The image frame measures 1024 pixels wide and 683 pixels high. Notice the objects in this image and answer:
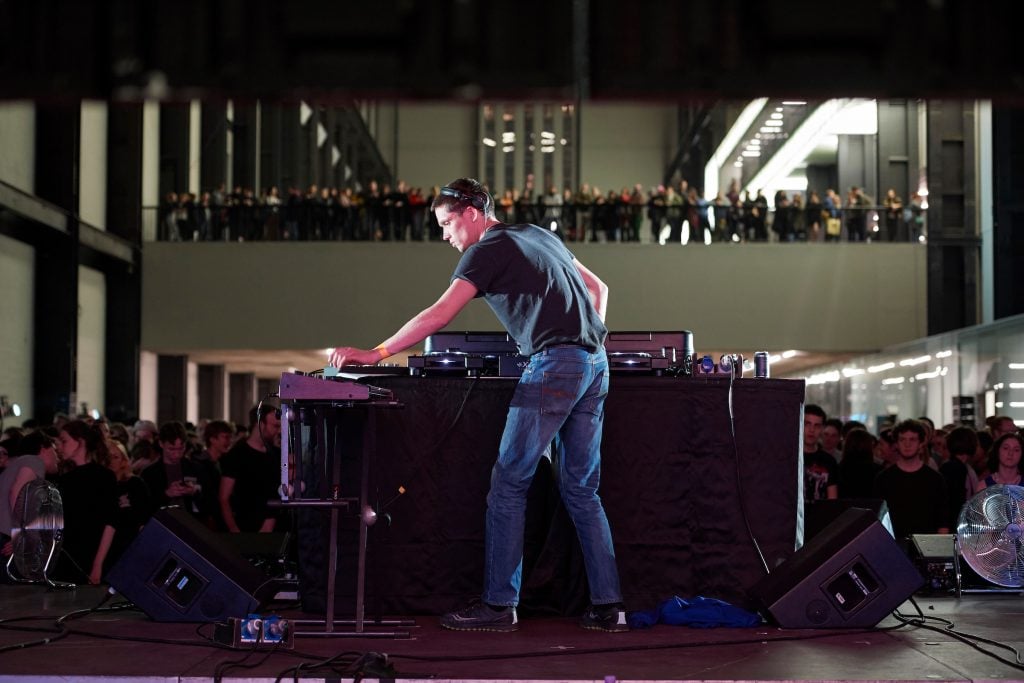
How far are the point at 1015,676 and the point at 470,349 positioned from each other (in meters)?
2.52

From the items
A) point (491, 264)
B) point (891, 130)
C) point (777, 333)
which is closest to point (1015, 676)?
point (491, 264)

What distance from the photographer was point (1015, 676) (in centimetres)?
387

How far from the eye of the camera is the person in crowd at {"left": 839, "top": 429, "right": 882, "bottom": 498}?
830 centimetres

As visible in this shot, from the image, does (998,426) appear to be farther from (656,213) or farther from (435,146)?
(435,146)

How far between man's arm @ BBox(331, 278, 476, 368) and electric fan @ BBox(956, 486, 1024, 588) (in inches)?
82.4

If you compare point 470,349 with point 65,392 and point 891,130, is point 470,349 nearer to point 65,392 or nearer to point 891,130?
point 65,392

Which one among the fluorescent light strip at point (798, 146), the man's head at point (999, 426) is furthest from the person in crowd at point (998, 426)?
the fluorescent light strip at point (798, 146)

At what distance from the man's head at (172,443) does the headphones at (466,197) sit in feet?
12.6

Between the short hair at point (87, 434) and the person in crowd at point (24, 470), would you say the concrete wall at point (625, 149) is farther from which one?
the short hair at point (87, 434)

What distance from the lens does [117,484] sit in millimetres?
7172

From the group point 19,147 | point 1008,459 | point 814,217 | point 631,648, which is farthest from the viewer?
point 814,217

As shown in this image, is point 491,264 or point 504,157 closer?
point 491,264

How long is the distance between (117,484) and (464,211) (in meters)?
3.19

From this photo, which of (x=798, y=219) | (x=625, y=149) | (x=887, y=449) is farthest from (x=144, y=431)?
(x=625, y=149)
